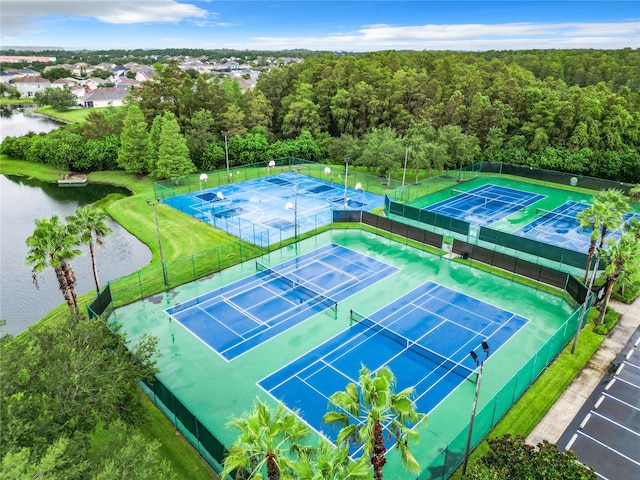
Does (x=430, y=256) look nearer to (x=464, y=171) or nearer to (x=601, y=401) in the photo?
(x=601, y=401)

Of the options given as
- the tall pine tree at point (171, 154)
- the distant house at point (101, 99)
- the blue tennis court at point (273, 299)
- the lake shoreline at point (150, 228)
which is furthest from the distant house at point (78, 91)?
the blue tennis court at point (273, 299)

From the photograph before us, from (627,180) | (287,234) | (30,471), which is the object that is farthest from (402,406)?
(627,180)

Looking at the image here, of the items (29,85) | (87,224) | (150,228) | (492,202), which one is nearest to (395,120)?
(492,202)

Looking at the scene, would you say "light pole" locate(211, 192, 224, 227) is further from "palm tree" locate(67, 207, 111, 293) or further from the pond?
"palm tree" locate(67, 207, 111, 293)

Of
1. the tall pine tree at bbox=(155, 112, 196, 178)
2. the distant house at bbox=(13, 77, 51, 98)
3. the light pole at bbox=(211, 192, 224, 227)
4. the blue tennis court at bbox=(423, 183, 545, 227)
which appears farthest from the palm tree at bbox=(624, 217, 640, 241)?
the distant house at bbox=(13, 77, 51, 98)

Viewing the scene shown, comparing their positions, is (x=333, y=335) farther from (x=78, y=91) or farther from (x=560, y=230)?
(x=78, y=91)

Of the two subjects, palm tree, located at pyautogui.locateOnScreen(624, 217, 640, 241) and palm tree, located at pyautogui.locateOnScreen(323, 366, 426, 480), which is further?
palm tree, located at pyautogui.locateOnScreen(624, 217, 640, 241)

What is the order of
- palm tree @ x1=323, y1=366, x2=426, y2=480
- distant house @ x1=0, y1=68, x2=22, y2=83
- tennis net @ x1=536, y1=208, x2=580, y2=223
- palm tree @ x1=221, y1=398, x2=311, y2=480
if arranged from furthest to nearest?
distant house @ x1=0, y1=68, x2=22, y2=83 → tennis net @ x1=536, y1=208, x2=580, y2=223 → palm tree @ x1=323, y1=366, x2=426, y2=480 → palm tree @ x1=221, y1=398, x2=311, y2=480

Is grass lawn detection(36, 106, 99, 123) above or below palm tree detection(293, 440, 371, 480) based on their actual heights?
below

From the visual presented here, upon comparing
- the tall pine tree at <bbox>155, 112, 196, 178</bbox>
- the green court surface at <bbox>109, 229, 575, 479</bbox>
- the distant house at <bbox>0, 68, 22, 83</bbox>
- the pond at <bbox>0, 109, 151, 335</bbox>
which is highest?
the distant house at <bbox>0, 68, 22, 83</bbox>

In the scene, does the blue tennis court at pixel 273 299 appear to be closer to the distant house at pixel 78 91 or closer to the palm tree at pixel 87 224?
the palm tree at pixel 87 224
